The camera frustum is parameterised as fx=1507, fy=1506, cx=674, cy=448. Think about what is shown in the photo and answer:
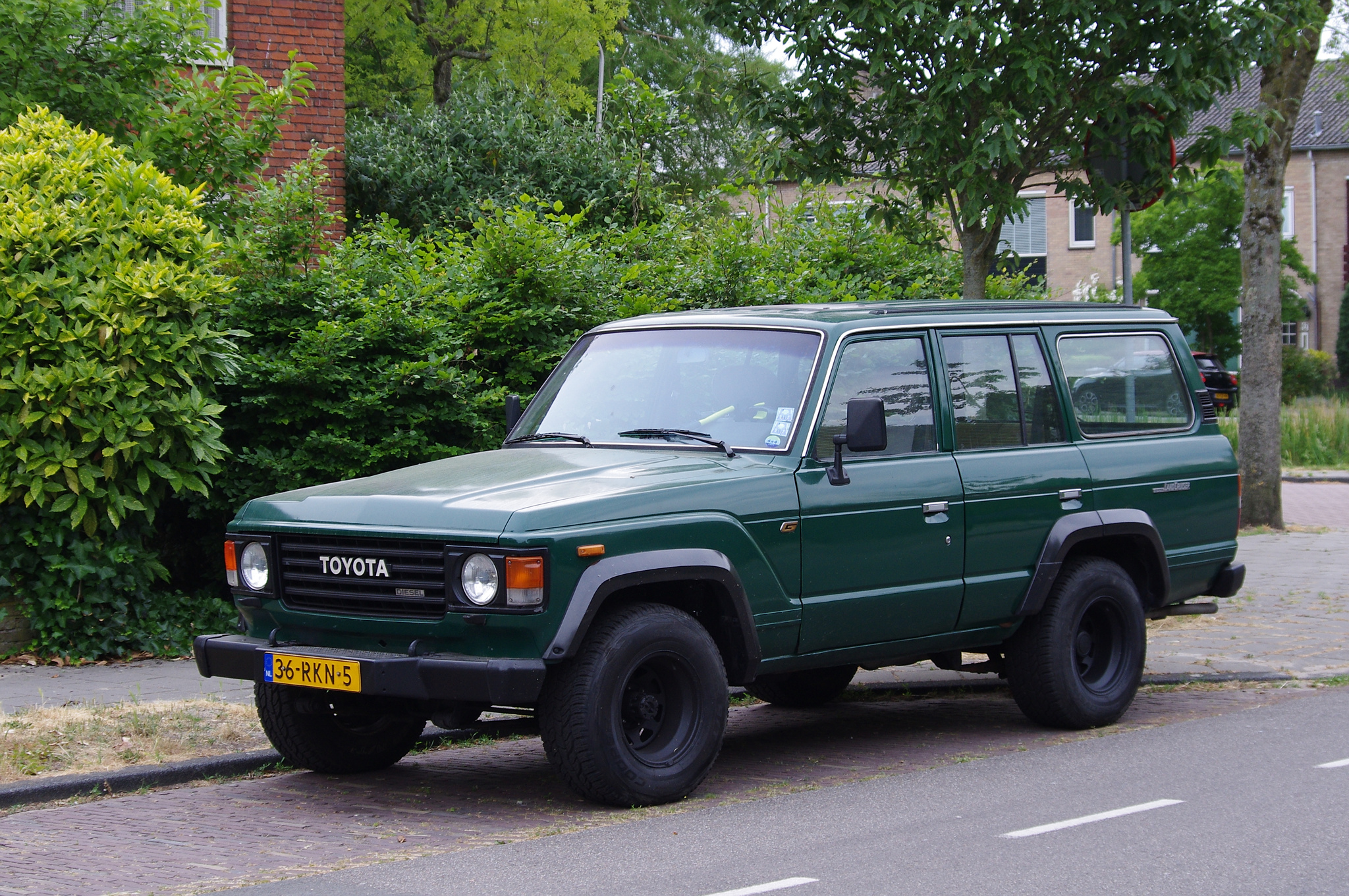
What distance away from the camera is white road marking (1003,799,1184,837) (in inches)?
223

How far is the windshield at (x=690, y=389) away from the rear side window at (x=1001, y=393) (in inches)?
37.4

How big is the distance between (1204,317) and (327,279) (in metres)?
43.6

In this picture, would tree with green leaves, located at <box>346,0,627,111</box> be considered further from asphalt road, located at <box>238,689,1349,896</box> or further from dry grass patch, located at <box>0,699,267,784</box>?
asphalt road, located at <box>238,689,1349,896</box>

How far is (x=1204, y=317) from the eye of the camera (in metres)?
49.1

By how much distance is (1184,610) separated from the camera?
8477mm

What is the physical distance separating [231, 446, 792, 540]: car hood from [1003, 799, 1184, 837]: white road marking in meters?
1.72

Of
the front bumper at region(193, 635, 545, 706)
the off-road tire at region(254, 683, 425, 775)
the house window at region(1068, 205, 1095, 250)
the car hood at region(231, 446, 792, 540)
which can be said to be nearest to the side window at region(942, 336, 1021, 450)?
the car hood at region(231, 446, 792, 540)

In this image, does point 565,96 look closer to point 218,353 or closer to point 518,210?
point 518,210

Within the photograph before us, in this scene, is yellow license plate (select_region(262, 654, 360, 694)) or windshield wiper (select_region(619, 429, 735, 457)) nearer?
yellow license plate (select_region(262, 654, 360, 694))

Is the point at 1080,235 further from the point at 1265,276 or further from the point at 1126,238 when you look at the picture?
the point at 1126,238

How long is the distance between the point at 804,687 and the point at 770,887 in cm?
369

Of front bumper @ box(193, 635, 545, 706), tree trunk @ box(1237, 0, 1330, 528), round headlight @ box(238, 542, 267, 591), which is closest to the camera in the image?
front bumper @ box(193, 635, 545, 706)

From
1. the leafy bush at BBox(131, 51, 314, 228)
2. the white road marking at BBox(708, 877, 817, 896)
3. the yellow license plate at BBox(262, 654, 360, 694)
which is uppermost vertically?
the leafy bush at BBox(131, 51, 314, 228)

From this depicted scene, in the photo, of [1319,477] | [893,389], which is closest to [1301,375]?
[1319,477]
